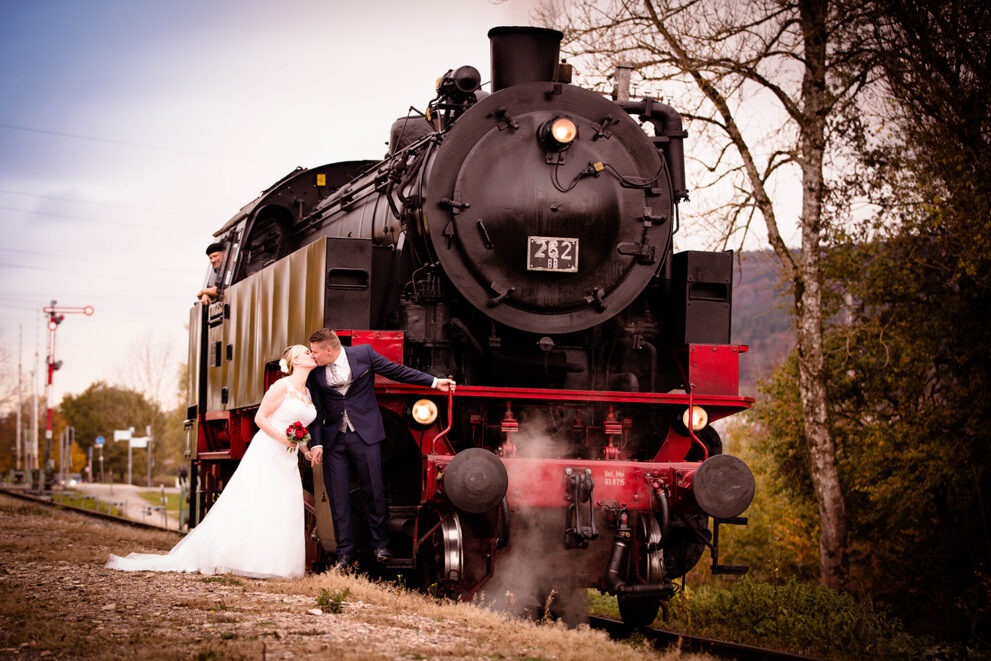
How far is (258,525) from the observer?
7742 millimetres

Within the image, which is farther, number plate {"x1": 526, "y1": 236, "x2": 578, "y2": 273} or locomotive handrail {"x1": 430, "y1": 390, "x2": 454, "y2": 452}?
number plate {"x1": 526, "y1": 236, "x2": 578, "y2": 273}

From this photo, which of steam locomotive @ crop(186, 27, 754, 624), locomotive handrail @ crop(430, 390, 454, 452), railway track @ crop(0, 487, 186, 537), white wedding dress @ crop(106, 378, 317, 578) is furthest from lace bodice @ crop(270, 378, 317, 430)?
railway track @ crop(0, 487, 186, 537)

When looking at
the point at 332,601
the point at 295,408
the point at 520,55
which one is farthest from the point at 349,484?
the point at 520,55

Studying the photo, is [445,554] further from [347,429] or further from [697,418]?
[697,418]

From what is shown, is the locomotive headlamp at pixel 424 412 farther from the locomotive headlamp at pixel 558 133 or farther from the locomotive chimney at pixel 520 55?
the locomotive chimney at pixel 520 55

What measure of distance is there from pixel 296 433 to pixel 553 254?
2187 mm

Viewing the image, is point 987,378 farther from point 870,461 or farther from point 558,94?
point 558,94

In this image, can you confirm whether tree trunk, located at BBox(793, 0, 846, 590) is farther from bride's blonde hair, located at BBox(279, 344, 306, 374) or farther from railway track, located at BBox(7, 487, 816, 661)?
bride's blonde hair, located at BBox(279, 344, 306, 374)

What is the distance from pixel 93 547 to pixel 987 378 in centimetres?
1012

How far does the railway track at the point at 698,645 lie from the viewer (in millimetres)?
7422

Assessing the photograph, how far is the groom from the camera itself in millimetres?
7199

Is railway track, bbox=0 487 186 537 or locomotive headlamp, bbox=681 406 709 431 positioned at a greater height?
locomotive headlamp, bbox=681 406 709 431

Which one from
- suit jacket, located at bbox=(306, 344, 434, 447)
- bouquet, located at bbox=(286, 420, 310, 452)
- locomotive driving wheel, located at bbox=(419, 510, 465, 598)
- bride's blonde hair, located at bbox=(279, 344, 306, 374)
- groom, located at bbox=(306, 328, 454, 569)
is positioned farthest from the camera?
bouquet, located at bbox=(286, 420, 310, 452)

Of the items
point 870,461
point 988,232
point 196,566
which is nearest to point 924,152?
point 988,232
